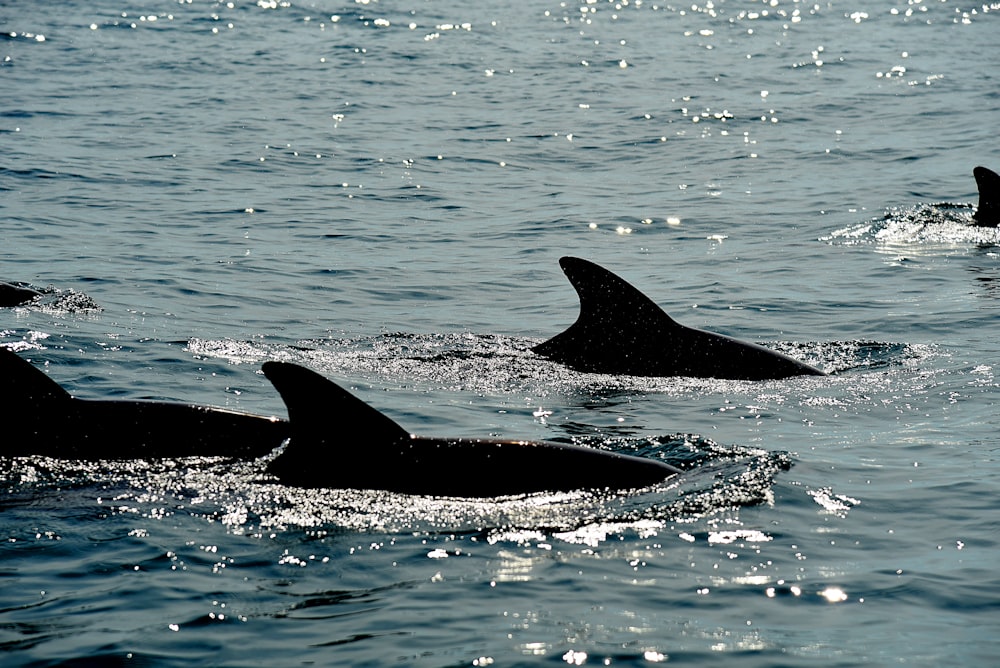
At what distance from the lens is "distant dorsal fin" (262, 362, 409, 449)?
8.53m

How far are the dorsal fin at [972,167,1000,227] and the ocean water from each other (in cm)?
61

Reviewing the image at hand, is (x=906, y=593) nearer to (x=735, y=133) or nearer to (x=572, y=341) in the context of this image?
(x=572, y=341)

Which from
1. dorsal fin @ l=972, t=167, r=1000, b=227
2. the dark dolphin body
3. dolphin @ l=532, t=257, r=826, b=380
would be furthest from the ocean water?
dorsal fin @ l=972, t=167, r=1000, b=227

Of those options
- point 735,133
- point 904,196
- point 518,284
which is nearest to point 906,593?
point 518,284

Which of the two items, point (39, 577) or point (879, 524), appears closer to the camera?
point (39, 577)

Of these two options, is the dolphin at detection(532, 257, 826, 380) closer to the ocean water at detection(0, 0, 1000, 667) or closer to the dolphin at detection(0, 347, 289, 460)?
the ocean water at detection(0, 0, 1000, 667)

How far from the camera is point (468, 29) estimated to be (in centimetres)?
5941

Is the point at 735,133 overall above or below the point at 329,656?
above

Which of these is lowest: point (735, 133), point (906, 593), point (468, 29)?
point (906, 593)

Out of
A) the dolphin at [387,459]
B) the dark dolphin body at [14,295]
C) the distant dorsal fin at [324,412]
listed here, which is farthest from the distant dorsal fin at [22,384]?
the dark dolphin body at [14,295]

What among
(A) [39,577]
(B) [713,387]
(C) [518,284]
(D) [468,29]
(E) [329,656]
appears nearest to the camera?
(E) [329,656]

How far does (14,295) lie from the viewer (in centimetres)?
1636

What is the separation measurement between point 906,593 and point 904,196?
1929 cm

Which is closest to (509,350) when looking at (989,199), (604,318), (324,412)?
(604,318)
